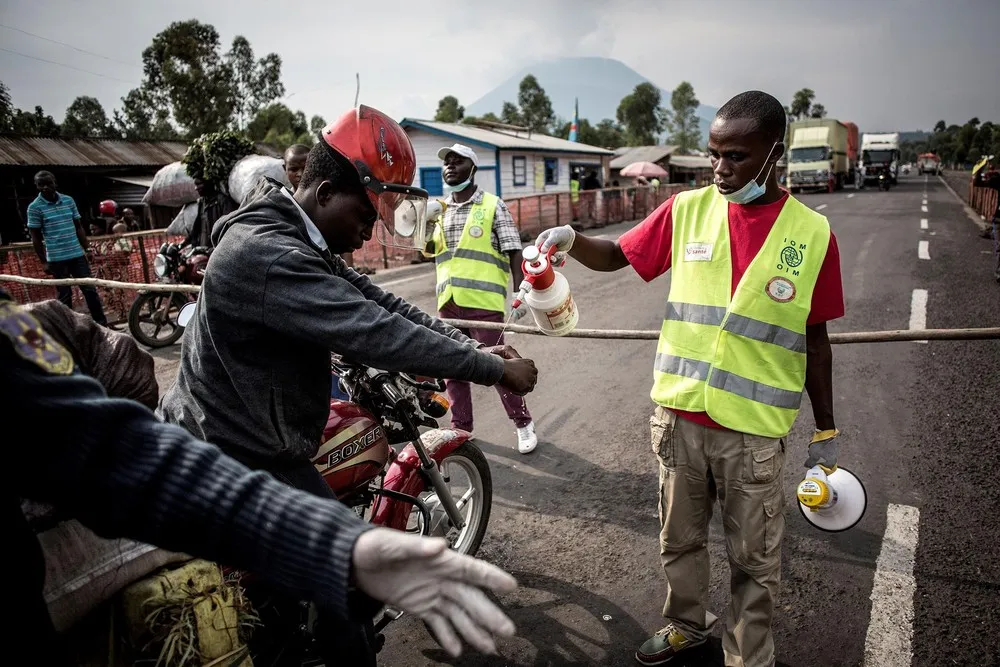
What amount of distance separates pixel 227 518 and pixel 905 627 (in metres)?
3.04

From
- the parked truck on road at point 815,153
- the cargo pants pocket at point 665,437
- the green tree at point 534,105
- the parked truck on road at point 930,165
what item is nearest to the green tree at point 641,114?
the green tree at point 534,105

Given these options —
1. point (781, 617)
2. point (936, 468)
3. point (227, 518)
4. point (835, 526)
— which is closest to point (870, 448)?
point (936, 468)

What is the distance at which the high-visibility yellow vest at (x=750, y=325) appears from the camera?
2229 mm

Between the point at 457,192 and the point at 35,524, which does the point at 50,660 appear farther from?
the point at 457,192

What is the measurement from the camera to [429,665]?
2.64 meters

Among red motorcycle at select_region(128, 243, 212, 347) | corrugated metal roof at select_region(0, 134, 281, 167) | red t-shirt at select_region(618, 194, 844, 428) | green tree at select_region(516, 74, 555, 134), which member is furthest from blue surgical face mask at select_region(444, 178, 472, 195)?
green tree at select_region(516, 74, 555, 134)

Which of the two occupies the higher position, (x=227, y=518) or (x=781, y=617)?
(x=227, y=518)

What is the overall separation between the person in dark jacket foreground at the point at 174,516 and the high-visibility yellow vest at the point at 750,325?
162 cm

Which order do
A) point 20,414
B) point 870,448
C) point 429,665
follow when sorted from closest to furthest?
point 20,414, point 429,665, point 870,448

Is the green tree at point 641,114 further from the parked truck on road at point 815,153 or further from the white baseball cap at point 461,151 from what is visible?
the white baseball cap at point 461,151

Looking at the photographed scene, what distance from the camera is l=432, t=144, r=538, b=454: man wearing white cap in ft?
14.9

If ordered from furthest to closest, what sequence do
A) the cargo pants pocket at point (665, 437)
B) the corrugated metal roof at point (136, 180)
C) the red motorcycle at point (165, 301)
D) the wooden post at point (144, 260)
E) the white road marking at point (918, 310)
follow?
the corrugated metal roof at point (136, 180), the wooden post at point (144, 260), the red motorcycle at point (165, 301), the white road marking at point (918, 310), the cargo pants pocket at point (665, 437)

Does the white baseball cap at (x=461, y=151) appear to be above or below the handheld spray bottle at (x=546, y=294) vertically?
above

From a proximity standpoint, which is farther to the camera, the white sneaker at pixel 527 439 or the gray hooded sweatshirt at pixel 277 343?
the white sneaker at pixel 527 439
